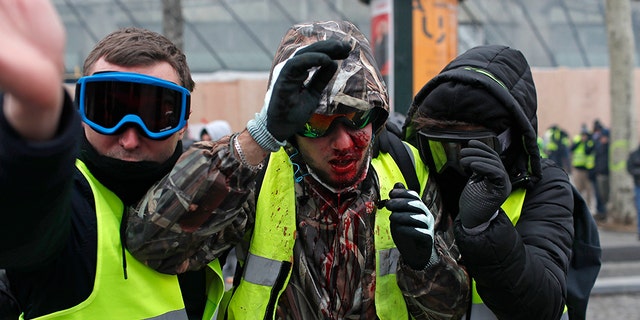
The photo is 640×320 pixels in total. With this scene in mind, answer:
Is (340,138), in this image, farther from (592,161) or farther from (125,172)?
(592,161)

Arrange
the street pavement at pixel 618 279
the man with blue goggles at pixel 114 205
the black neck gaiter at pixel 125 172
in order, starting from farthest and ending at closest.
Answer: the street pavement at pixel 618 279 < the black neck gaiter at pixel 125 172 < the man with blue goggles at pixel 114 205

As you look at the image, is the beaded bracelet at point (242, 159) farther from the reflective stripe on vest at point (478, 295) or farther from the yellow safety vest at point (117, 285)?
the reflective stripe on vest at point (478, 295)

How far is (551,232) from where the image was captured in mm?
2172

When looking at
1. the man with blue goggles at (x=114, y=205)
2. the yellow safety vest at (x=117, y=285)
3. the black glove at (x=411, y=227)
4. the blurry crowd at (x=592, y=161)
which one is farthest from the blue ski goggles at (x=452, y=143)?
the blurry crowd at (x=592, y=161)

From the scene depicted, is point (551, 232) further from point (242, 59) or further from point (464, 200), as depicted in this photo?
point (242, 59)

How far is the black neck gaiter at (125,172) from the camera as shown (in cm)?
196

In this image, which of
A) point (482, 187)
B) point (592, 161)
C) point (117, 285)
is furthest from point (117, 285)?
point (592, 161)

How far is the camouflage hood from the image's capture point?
198 centimetres

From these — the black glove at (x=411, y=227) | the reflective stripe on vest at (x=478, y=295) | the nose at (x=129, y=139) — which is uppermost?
the nose at (x=129, y=139)

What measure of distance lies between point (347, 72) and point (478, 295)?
73cm

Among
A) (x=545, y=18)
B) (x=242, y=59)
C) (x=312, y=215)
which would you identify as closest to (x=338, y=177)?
(x=312, y=215)

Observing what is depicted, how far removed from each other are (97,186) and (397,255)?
85cm

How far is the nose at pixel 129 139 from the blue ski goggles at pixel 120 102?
0.7 inches

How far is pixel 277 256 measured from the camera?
6.73ft
